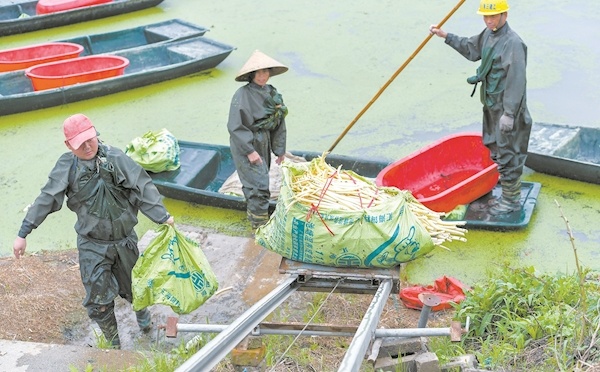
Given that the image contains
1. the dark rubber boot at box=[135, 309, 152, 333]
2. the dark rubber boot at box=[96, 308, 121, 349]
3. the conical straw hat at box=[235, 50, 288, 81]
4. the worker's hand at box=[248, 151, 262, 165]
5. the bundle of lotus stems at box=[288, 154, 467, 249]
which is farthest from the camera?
the worker's hand at box=[248, 151, 262, 165]

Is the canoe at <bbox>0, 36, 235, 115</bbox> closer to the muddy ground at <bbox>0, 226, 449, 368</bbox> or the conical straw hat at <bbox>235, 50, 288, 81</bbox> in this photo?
the muddy ground at <bbox>0, 226, 449, 368</bbox>

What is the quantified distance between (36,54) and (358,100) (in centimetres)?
416

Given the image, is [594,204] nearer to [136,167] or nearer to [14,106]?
[136,167]

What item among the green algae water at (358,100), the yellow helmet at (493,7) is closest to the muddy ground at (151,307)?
the green algae water at (358,100)

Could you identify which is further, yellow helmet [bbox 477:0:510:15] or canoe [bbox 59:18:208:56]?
canoe [bbox 59:18:208:56]

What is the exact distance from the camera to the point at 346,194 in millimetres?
4691

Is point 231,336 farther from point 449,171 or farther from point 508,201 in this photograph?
point 449,171

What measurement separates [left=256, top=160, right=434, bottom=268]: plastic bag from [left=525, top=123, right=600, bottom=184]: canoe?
2.88m

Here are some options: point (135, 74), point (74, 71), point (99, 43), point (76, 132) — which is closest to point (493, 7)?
point (76, 132)

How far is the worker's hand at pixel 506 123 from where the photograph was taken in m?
6.12

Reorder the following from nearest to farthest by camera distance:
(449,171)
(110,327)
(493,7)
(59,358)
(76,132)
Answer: (59,358) → (76,132) → (110,327) → (493,7) → (449,171)

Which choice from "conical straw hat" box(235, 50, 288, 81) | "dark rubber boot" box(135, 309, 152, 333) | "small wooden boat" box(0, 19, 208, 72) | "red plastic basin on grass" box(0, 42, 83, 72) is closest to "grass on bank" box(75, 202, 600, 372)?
"dark rubber boot" box(135, 309, 152, 333)

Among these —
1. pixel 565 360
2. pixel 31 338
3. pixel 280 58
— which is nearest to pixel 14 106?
pixel 280 58

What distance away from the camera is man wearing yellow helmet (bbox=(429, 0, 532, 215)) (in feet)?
19.9
